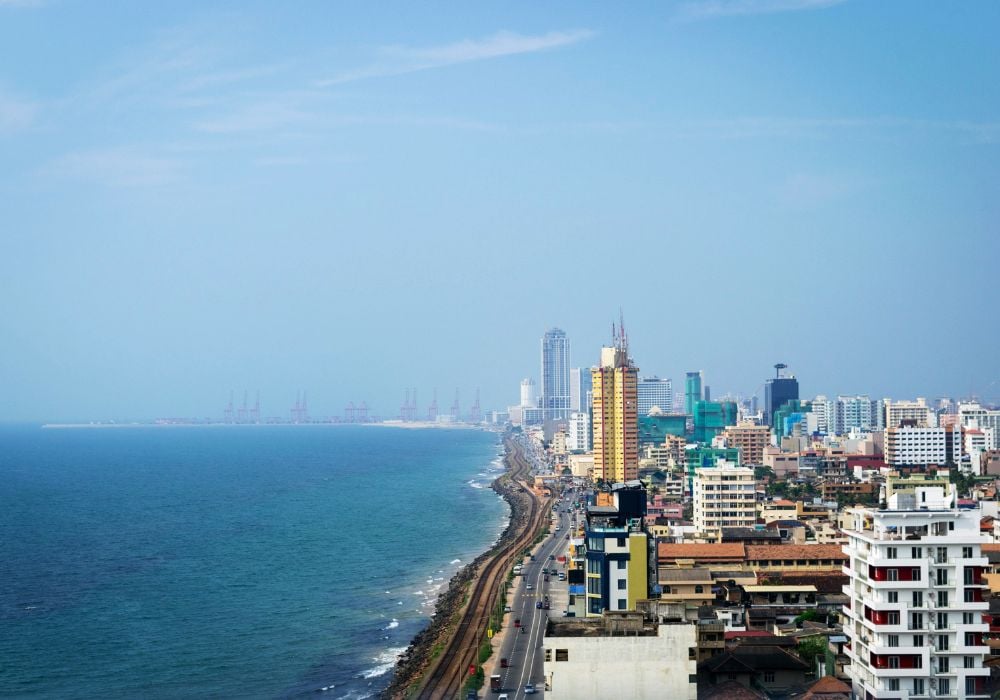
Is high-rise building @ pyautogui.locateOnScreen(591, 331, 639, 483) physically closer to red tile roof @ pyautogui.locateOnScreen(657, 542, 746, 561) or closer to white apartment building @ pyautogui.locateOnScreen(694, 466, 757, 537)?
white apartment building @ pyautogui.locateOnScreen(694, 466, 757, 537)

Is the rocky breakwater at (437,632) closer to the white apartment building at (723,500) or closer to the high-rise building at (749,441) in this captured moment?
the white apartment building at (723,500)

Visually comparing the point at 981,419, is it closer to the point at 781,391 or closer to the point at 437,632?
the point at 781,391

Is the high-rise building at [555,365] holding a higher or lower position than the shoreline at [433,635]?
higher

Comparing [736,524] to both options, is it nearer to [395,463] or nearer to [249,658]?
[249,658]

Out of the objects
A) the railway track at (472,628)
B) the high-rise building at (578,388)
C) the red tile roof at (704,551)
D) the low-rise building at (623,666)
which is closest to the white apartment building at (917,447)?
the railway track at (472,628)

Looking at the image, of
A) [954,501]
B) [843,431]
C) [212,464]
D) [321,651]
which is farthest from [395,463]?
[954,501]

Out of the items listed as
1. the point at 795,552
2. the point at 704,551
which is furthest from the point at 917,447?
the point at 704,551
